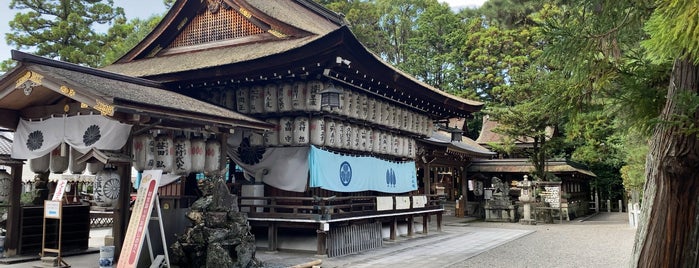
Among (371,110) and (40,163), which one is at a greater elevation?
(371,110)

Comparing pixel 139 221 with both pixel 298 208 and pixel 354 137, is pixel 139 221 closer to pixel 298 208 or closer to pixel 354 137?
pixel 298 208

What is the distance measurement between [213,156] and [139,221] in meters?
2.80

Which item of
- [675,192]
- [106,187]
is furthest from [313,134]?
[675,192]

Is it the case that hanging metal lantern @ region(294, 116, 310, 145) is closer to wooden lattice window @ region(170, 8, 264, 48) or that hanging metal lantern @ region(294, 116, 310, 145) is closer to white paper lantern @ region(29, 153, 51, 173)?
wooden lattice window @ region(170, 8, 264, 48)

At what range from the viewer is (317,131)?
41.9 feet

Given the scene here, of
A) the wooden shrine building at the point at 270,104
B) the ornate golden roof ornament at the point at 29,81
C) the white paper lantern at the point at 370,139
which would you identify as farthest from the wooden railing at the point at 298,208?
the ornate golden roof ornament at the point at 29,81

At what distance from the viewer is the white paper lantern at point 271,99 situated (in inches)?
511

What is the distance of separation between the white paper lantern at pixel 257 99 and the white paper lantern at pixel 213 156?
87.4 inches

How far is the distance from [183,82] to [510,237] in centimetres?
1273

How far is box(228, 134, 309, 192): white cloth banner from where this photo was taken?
1270cm

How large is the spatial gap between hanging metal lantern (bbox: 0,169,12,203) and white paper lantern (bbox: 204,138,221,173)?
14.6 feet

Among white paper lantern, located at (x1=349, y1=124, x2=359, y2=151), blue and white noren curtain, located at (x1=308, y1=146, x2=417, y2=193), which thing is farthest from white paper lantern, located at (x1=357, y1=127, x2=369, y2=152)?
blue and white noren curtain, located at (x1=308, y1=146, x2=417, y2=193)

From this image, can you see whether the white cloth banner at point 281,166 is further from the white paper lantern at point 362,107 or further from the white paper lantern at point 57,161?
the white paper lantern at point 57,161

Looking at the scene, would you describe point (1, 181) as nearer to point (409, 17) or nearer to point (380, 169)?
point (380, 169)
